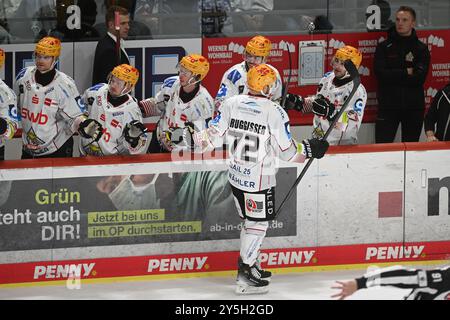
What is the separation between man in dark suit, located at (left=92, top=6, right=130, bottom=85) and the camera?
41.1 feet

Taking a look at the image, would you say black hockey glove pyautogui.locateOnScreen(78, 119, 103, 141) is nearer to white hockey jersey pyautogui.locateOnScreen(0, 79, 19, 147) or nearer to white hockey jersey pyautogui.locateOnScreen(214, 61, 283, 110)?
white hockey jersey pyautogui.locateOnScreen(0, 79, 19, 147)

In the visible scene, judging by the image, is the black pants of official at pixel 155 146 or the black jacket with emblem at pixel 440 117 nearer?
the black pants of official at pixel 155 146

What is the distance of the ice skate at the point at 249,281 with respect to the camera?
10586mm

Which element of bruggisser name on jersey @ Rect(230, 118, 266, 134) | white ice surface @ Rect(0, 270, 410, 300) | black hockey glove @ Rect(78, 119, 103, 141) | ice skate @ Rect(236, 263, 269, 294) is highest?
bruggisser name on jersey @ Rect(230, 118, 266, 134)

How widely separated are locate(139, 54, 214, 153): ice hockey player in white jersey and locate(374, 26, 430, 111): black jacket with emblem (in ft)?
9.06

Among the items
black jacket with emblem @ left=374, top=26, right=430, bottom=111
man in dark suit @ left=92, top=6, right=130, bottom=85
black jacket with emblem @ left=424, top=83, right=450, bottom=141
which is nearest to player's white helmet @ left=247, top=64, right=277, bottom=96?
black jacket with emblem @ left=424, top=83, right=450, bottom=141

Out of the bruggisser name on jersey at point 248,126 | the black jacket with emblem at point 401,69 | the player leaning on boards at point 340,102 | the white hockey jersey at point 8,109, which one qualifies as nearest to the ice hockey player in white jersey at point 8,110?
the white hockey jersey at point 8,109

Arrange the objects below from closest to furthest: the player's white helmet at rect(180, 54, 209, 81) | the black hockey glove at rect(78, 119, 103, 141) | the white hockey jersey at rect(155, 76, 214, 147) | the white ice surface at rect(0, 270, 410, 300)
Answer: the white ice surface at rect(0, 270, 410, 300)
the black hockey glove at rect(78, 119, 103, 141)
the player's white helmet at rect(180, 54, 209, 81)
the white hockey jersey at rect(155, 76, 214, 147)

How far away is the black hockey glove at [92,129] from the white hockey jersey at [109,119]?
0.84ft

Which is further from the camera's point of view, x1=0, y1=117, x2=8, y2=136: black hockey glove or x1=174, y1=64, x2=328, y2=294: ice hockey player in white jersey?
x1=0, y1=117, x2=8, y2=136: black hockey glove

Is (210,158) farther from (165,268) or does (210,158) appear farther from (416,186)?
(416,186)

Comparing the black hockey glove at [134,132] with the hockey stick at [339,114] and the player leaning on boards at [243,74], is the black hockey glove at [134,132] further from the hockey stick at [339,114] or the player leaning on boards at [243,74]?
the hockey stick at [339,114]

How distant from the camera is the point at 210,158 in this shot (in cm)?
1097

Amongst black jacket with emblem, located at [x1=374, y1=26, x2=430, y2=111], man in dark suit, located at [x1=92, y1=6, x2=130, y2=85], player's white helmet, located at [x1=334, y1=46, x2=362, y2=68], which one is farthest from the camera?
black jacket with emblem, located at [x1=374, y1=26, x2=430, y2=111]
